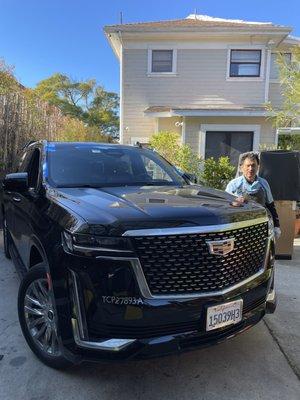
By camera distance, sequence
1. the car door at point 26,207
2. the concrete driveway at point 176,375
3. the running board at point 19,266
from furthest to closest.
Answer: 1. the running board at point 19,266
2. the car door at point 26,207
3. the concrete driveway at point 176,375

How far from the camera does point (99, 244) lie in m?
2.49

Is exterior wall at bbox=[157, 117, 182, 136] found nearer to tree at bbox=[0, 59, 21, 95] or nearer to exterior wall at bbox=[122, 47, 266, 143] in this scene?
exterior wall at bbox=[122, 47, 266, 143]

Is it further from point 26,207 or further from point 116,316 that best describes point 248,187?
point 116,316

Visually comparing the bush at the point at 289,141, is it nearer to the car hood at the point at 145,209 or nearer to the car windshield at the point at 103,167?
the car windshield at the point at 103,167

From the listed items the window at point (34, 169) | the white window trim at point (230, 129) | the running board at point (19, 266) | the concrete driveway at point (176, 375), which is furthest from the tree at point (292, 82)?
the running board at point (19, 266)

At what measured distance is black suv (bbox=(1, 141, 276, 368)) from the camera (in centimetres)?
250

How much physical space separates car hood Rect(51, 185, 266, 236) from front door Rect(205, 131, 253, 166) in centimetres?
1202

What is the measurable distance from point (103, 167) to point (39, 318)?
170cm

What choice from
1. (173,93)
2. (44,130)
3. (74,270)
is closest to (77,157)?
(74,270)

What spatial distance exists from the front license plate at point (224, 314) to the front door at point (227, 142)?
1287 centimetres

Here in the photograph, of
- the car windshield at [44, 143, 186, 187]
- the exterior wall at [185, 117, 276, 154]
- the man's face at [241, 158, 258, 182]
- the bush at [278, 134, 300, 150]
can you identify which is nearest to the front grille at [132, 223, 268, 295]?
the car windshield at [44, 143, 186, 187]

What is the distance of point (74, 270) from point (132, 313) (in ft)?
1.48

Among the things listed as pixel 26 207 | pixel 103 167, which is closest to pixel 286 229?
pixel 103 167

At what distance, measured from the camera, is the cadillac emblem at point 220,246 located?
8.68 ft
